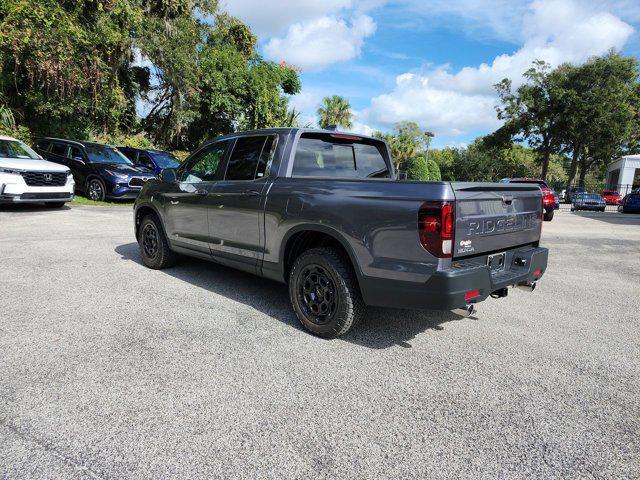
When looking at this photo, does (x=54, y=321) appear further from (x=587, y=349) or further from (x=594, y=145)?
(x=594, y=145)

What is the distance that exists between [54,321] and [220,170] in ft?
7.18

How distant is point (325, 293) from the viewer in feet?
11.8

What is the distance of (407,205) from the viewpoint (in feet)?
9.77

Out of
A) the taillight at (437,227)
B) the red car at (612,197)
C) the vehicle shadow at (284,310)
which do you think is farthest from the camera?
the red car at (612,197)

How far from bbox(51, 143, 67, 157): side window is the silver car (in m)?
25.0

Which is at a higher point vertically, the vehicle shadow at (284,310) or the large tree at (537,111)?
the large tree at (537,111)

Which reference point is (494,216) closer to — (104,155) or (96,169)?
(96,169)

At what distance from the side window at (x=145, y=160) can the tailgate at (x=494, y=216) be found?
14248mm

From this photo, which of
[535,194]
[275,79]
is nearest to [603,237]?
[535,194]

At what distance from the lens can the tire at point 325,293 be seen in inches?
134

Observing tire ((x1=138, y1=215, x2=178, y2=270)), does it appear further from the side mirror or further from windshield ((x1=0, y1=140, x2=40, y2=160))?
windshield ((x1=0, y1=140, x2=40, y2=160))

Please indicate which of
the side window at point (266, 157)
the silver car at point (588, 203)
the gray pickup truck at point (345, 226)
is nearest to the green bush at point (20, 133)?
the gray pickup truck at point (345, 226)

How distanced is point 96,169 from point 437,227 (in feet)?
43.1

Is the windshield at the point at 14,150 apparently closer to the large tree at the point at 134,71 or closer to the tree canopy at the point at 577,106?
the large tree at the point at 134,71
